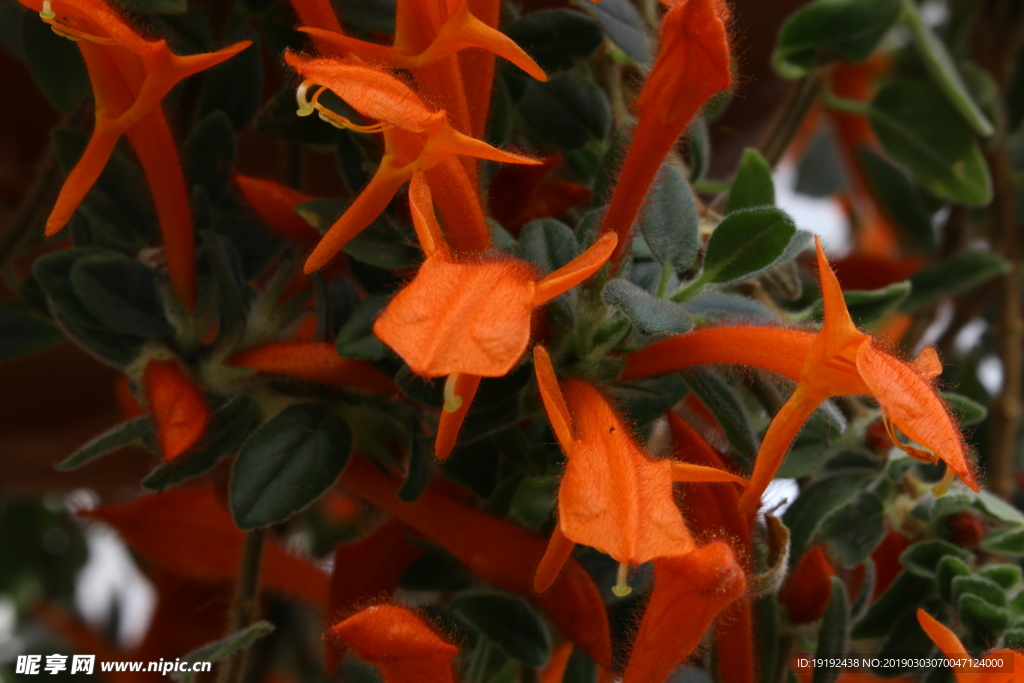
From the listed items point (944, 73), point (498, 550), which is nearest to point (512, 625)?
point (498, 550)

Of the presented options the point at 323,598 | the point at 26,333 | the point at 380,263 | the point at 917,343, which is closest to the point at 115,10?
the point at 380,263

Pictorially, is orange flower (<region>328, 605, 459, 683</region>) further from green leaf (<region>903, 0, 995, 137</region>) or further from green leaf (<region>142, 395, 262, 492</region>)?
green leaf (<region>903, 0, 995, 137</region>)

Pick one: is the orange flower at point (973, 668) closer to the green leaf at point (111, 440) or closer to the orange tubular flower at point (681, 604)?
the orange tubular flower at point (681, 604)

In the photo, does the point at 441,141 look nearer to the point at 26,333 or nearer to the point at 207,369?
the point at 207,369

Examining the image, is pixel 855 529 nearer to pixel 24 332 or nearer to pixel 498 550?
pixel 498 550

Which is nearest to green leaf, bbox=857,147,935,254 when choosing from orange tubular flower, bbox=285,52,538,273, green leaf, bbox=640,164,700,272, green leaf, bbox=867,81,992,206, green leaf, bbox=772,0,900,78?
green leaf, bbox=867,81,992,206
